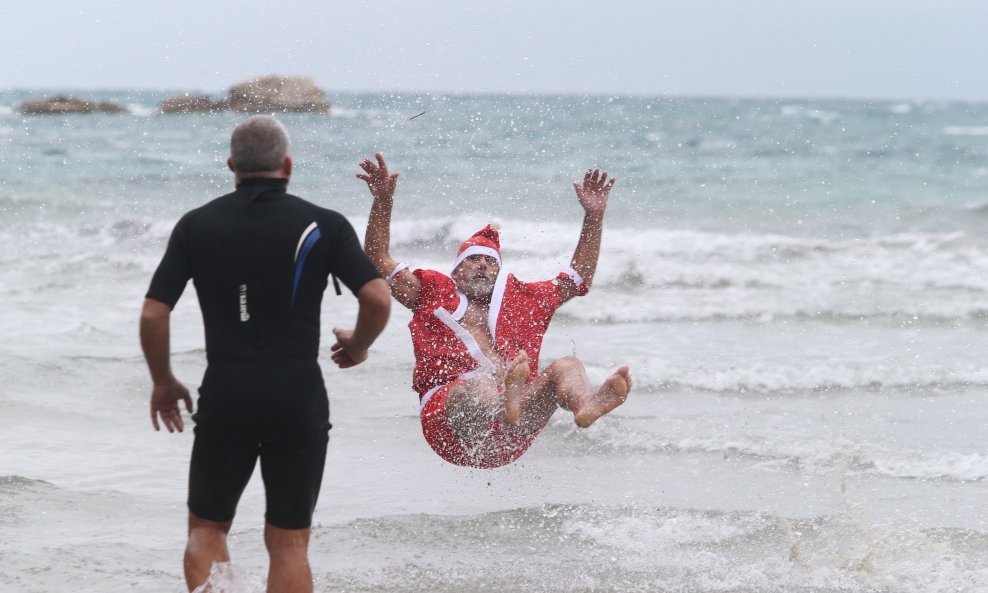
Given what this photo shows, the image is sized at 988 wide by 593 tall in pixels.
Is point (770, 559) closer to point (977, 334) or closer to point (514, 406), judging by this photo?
point (514, 406)

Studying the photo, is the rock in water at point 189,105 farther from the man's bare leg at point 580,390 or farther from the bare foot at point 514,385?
the bare foot at point 514,385

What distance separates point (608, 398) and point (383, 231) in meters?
1.40

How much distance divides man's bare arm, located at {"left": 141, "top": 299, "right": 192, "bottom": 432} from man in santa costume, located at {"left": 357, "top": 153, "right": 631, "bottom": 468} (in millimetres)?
1687

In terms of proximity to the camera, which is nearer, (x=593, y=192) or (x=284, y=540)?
(x=284, y=540)

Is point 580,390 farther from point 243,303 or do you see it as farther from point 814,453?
point 814,453

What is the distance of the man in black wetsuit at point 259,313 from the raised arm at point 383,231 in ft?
5.16

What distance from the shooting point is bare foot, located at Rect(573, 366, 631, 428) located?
16.1 feet

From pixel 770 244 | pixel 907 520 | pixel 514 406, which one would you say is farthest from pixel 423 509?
pixel 770 244

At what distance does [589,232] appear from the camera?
5855 millimetres

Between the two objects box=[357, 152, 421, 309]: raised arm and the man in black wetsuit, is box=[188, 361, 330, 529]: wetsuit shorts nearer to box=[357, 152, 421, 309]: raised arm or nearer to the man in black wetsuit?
the man in black wetsuit

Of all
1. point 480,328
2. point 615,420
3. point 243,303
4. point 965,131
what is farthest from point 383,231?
point 965,131

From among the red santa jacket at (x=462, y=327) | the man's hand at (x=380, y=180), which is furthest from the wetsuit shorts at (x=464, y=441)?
the man's hand at (x=380, y=180)

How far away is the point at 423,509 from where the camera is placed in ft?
20.4

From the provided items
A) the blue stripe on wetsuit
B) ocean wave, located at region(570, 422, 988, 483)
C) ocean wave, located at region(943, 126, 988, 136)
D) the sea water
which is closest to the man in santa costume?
the sea water
